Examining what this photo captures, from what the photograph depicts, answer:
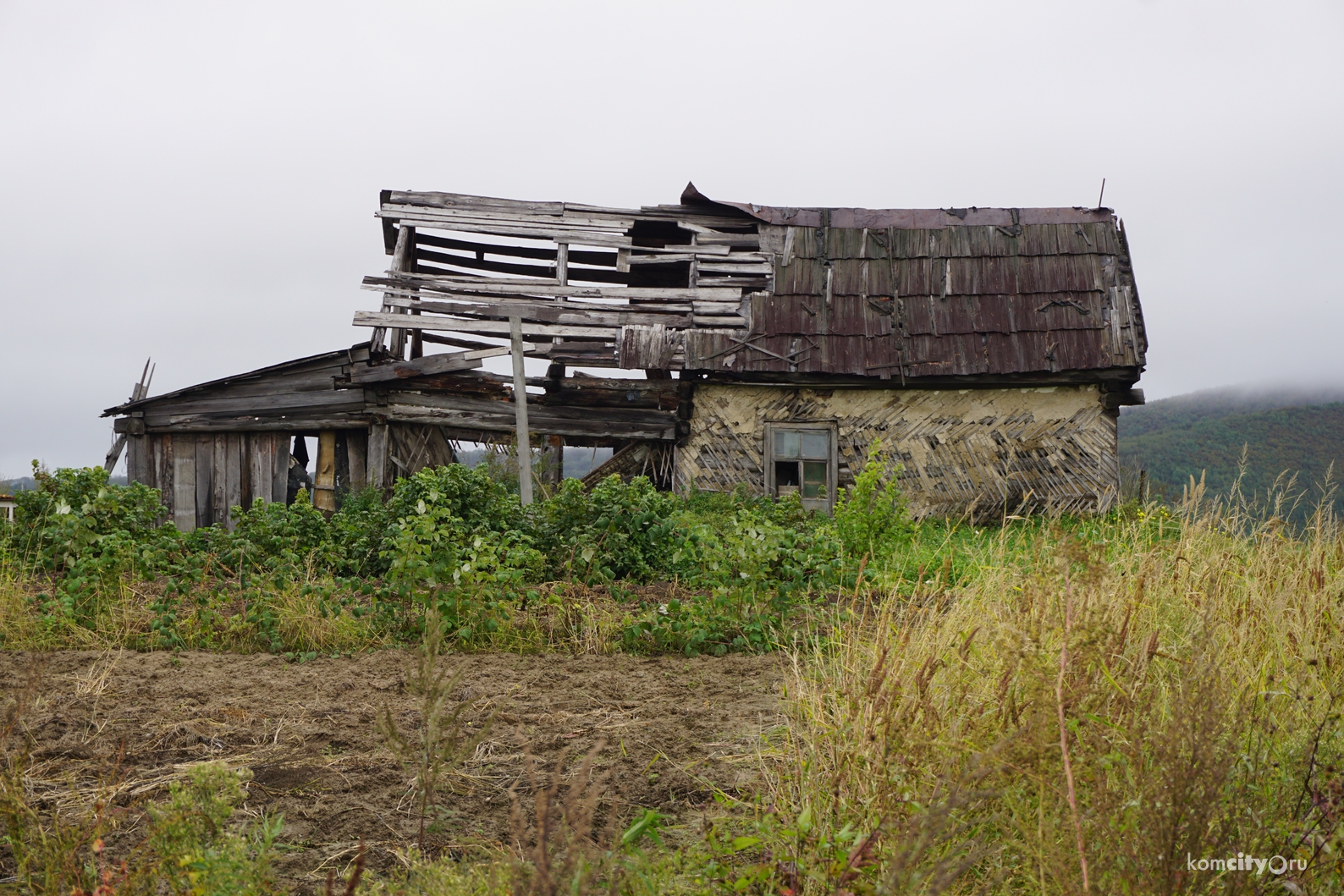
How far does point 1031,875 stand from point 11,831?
2.40m

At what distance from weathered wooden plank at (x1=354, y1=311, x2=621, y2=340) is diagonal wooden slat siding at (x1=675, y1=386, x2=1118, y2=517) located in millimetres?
1717

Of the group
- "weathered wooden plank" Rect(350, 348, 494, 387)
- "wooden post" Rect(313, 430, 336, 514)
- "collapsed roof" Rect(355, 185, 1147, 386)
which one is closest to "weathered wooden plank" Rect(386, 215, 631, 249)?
"collapsed roof" Rect(355, 185, 1147, 386)

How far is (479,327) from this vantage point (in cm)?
1280

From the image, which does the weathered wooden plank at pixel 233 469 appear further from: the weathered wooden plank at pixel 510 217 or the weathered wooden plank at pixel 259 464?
the weathered wooden plank at pixel 510 217

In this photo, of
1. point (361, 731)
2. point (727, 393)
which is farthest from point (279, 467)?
point (361, 731)

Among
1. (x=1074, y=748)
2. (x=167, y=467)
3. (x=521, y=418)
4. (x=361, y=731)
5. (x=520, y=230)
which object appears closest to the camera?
(x=1074, y=748)

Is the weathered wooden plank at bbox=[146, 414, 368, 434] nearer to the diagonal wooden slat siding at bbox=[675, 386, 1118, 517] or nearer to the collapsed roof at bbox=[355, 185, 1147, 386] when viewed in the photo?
the collapsed roof at bbox=[355, 185, 1147, 386]

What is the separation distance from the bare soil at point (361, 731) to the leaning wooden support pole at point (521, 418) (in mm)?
5400

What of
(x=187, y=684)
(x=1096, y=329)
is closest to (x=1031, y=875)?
(x=187, y=684)

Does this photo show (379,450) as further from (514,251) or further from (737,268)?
(737,268)

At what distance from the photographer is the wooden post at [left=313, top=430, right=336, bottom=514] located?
12.7 metres

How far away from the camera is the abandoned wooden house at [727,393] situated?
1249cm

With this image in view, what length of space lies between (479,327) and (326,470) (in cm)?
294

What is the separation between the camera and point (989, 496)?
41.3 ft
